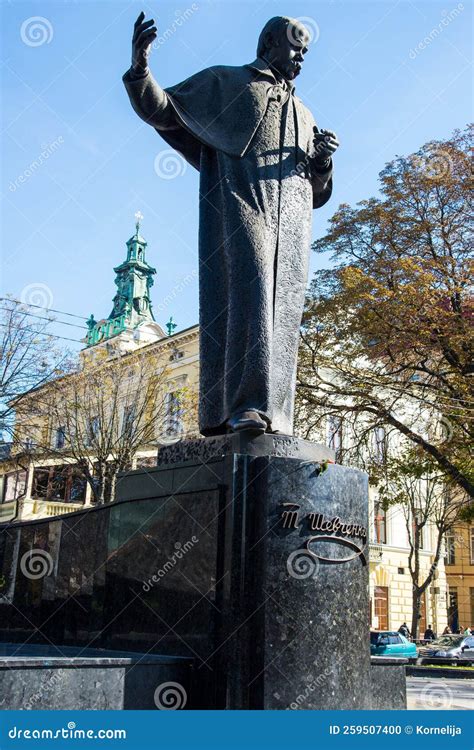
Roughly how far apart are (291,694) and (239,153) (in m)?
3.45

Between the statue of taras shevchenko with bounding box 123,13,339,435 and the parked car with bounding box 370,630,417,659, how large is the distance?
2132 centimetres

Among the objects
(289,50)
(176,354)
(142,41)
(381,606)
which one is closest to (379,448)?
(176,354)

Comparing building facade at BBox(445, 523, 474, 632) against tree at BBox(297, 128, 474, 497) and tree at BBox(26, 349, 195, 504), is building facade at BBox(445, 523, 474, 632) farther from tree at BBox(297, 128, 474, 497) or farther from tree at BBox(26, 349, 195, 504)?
tree at BBox(297, 128, 474, 497)

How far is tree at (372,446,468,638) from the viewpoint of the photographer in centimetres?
2177

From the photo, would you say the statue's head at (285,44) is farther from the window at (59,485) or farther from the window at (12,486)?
the window at (12,486)

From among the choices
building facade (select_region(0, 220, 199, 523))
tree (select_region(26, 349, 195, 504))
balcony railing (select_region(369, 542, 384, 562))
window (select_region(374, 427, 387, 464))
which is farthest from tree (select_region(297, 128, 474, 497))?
balcony railing (select_region(369, 542, 384, 562))

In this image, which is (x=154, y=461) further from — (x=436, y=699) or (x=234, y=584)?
(x=234, y=584)

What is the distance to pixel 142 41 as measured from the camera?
503 centimetres

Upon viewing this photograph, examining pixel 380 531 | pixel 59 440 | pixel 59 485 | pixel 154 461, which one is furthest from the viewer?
pixel 380 531

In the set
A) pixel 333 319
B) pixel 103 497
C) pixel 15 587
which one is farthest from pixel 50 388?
pixel 15 587

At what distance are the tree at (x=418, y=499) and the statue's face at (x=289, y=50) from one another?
50.3ft

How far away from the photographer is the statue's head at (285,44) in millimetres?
5820

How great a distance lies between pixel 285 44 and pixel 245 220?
1540 mm

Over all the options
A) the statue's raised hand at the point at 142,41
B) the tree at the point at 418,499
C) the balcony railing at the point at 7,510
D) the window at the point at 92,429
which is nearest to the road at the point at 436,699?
the statue's raised hand at the point at 142,41
